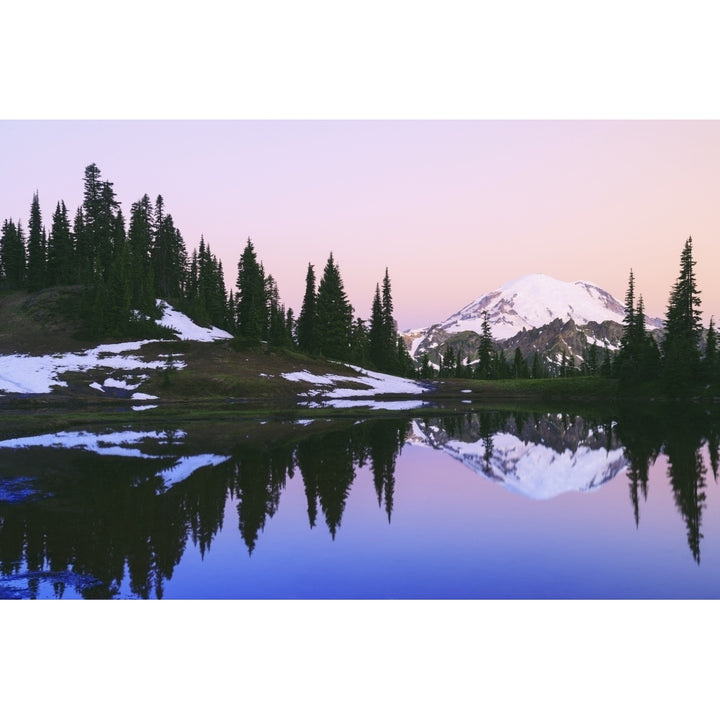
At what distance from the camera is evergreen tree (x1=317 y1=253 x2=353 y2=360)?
101812mm

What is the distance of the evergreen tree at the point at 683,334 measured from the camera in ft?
244

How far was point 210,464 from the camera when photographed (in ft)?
86.9

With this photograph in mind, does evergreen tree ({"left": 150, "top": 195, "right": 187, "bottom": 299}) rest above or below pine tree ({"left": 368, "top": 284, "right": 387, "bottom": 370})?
above

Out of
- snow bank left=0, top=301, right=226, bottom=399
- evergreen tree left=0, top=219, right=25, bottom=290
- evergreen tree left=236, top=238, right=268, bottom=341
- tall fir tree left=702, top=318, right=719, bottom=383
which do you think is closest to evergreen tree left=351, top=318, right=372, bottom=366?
evergreen tree left=236, top=238, right=268, bottom=341

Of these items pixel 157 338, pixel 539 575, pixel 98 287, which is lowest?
pixel 539 575

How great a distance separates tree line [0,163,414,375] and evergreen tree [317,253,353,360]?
17cm

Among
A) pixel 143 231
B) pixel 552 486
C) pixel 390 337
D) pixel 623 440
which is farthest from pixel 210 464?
pixel 143 231

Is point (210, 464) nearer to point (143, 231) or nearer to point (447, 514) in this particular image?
point (447, 514)

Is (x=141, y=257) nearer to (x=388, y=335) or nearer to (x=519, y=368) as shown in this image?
(x=388, y=335)

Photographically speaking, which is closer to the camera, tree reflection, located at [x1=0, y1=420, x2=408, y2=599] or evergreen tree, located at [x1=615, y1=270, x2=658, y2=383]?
tree reflection, located at [x1=0, y1=420, x2=408, y2=599]

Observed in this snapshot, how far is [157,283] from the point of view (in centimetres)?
11581

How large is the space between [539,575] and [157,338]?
276 ft

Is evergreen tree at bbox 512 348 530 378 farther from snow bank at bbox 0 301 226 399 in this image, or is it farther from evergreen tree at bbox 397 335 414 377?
snow bank at bbox 0 301 226 399

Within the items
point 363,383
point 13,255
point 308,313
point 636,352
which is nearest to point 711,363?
point 636,352
